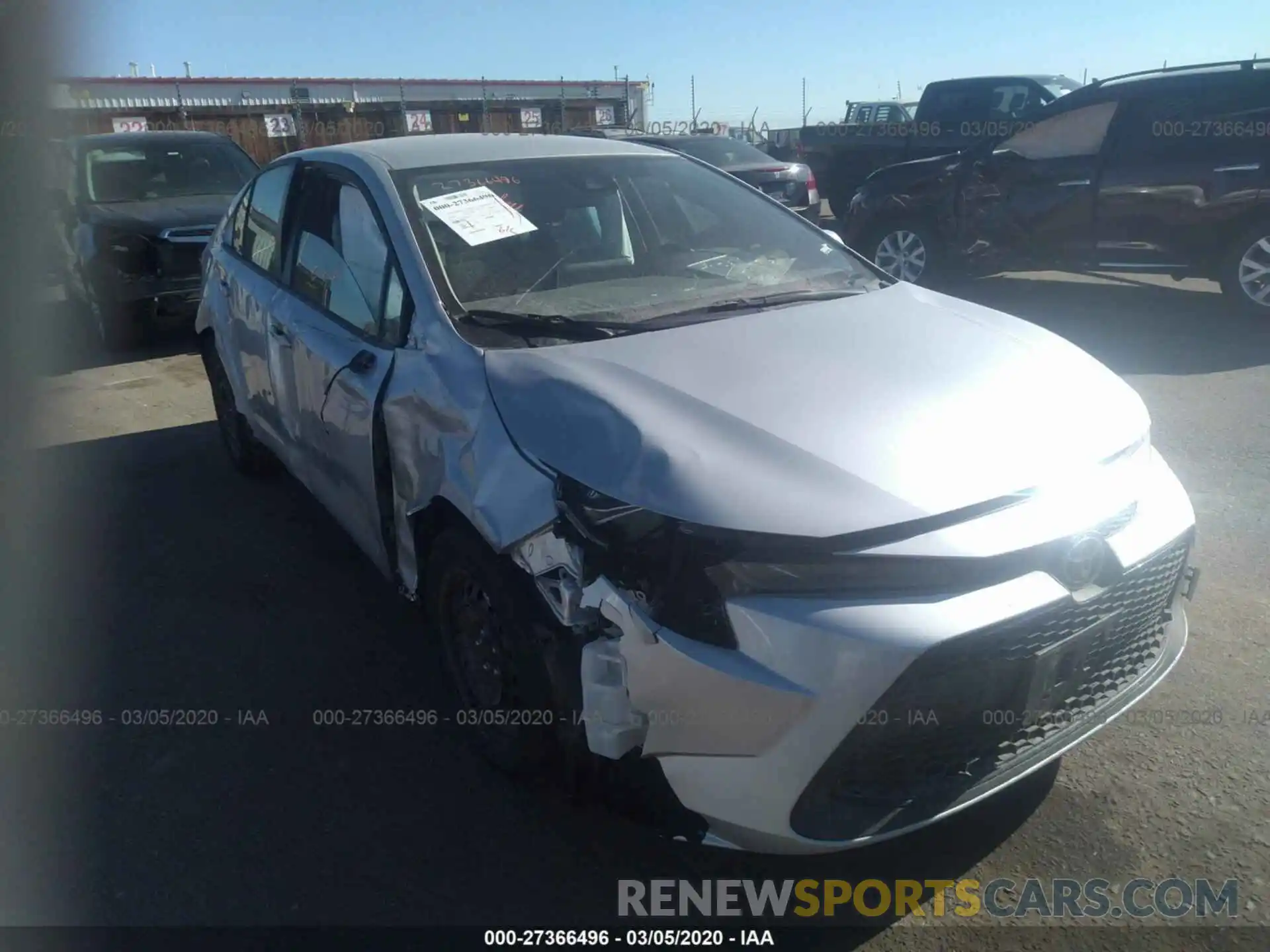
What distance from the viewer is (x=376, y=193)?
11.0ft

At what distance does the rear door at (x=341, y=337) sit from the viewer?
318 cm

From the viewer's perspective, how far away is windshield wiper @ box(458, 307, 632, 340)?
293 cm

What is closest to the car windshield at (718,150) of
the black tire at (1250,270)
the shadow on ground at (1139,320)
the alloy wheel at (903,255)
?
the alloy wheel at (903,255)

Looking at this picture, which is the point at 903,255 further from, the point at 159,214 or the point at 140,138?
the point at 140,138

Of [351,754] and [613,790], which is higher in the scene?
[613,790]

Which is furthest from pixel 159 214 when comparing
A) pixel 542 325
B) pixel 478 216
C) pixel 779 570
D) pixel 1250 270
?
pixel 1250 270

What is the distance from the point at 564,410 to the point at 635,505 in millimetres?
420

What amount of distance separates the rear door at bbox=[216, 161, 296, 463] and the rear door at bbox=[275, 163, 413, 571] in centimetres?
17

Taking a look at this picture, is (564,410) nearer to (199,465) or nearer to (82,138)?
(199,465)

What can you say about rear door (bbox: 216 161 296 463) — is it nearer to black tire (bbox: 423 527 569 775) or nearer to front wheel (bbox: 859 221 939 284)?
black tire (bbox: 423 527 569 775)

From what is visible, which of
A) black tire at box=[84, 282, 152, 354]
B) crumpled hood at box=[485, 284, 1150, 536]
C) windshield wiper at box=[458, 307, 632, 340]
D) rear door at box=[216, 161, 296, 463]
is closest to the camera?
crumpled hood at box=[485, 284, 1150, 536]

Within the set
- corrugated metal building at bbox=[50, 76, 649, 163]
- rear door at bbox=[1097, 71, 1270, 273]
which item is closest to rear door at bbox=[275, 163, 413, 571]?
rear door at bbox=[1097, 71, 1270, 273]

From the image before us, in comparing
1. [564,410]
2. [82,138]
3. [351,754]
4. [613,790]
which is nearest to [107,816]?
[351,754]

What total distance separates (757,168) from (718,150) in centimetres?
79
